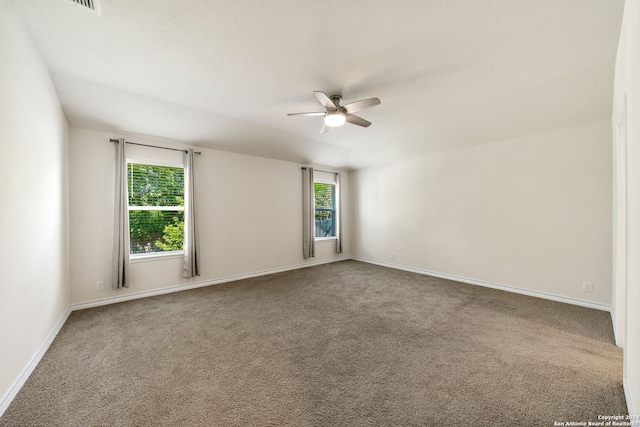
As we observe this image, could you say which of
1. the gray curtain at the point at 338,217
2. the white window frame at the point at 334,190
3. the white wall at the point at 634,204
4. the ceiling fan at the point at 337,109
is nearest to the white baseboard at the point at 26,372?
the ceiling fan at the point at 337,109

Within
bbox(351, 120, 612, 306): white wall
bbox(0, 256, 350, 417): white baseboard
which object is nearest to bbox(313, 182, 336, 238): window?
bbox(0, 256, 350, 417): white baseboard

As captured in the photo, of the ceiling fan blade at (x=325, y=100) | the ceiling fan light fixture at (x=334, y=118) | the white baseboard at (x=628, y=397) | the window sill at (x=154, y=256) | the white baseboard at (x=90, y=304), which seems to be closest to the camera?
the white baseboard at (x=628, y=397)

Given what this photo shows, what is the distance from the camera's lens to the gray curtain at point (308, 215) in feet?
18.3

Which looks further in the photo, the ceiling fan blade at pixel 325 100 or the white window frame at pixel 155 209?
the white window frame at pixel 155 209

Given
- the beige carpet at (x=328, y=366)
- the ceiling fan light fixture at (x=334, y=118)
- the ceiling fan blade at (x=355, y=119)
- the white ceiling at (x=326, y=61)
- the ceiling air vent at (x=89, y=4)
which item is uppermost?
the ceiling air vent at (x=89, y=4)

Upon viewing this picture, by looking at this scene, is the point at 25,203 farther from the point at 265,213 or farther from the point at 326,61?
the point at 265,213

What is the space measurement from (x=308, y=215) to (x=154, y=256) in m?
3.03

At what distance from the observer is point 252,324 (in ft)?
8.95

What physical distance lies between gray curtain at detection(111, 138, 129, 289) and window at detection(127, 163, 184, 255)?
0.66 ft

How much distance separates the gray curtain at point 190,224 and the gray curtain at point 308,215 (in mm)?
2313

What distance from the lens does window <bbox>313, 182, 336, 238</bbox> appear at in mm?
6090

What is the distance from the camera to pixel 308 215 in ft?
18.3

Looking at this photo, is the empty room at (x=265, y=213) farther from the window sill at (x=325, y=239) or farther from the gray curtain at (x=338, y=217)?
the gray curtain at (x=338, y=217)

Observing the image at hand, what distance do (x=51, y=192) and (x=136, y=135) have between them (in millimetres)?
1550
